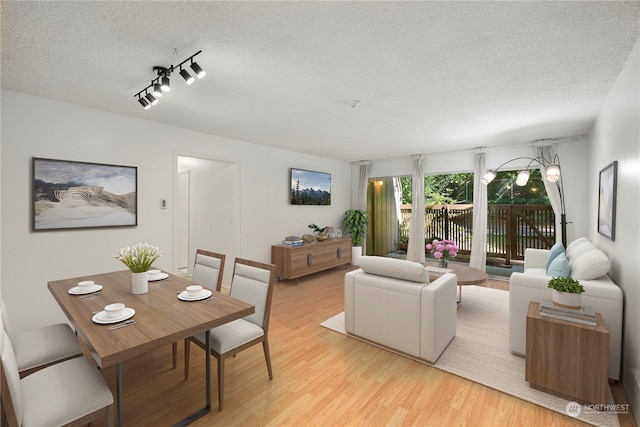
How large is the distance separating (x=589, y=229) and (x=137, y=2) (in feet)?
19.0

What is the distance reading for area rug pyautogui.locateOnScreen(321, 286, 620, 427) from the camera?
1.94 m

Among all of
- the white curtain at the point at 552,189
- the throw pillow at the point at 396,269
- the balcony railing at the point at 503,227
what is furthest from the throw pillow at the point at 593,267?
the balcony railing at the point at 503,227

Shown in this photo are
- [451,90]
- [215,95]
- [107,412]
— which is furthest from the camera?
[215,95]

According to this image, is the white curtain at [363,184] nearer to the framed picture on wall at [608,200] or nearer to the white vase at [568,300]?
the framed picture on wall at [608,200]

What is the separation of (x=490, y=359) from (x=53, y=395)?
3.06 meters

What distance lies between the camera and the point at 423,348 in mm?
2480

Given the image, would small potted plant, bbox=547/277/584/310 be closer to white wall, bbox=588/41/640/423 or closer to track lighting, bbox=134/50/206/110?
white wall, bbox=588/41/640/423

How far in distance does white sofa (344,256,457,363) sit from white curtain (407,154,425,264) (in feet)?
10.6

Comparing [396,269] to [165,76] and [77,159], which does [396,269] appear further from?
[77,159]

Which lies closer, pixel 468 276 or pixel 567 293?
pixel 567 293

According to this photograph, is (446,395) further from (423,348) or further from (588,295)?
(588,295)

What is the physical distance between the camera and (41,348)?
188 centimetres

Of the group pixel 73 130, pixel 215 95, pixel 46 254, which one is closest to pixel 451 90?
pixel 215 95

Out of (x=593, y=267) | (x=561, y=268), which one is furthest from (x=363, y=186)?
(x=593, y=267)
